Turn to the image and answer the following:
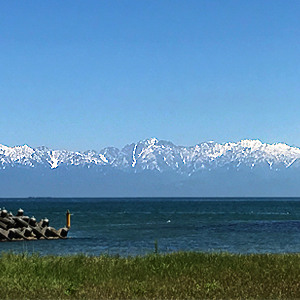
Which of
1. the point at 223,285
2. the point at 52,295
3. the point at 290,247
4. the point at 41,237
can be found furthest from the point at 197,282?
the point at 41,237

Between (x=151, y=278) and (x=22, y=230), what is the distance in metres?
41.4

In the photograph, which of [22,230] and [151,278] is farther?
[22,230]

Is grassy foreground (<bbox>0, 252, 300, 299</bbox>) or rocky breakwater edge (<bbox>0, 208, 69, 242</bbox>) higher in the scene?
grassy foreground (<bbox>0, 252, 300, 299</bbox>)

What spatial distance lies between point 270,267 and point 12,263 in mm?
9133

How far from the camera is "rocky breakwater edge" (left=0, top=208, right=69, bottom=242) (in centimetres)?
5388

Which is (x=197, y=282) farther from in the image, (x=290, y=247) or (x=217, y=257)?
(x=290, y=247)

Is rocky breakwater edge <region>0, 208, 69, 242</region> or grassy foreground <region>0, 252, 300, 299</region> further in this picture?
rocky breakwater edge <region>0, 208, 69, 242</region>

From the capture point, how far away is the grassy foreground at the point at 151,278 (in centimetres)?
1537

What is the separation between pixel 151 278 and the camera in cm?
1781

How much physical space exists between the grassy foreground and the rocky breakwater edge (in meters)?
33.4

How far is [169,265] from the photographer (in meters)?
20.3

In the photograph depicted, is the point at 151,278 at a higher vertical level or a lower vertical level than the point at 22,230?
higher

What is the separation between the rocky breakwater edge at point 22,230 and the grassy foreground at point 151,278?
33361 millimetres

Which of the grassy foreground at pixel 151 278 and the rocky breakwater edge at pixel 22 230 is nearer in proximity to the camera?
the grassy foreground at pixel 151 278
